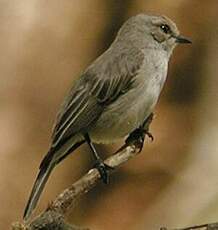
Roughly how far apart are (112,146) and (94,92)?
2902mm

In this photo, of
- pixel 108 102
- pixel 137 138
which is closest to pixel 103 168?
pixel 137 138

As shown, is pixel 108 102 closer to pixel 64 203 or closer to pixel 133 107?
pixel 133 107

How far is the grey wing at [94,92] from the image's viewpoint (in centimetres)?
670

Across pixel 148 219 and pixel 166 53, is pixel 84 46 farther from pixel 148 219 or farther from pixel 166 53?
pixel 166 53

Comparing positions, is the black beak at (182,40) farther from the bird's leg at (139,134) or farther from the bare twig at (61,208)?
the bare twig at (61,208)

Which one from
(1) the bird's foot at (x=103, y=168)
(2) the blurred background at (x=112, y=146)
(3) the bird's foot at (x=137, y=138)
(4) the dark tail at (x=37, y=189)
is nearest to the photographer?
(1) the bird's foot at (x=103, y=168)

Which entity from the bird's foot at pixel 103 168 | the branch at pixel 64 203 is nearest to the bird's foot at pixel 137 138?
the branch at pixel 64 203

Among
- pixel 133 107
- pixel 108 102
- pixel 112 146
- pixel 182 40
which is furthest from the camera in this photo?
pixel 112 146

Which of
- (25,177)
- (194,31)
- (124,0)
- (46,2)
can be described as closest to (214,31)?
(194,31)

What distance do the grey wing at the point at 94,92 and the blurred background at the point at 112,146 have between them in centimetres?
253

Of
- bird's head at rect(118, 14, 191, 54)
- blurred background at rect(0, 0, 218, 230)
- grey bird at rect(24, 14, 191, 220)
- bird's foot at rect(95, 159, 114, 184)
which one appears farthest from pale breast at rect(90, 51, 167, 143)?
blurred background at rect(0, 0, 218, 230)

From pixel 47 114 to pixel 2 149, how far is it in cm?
51

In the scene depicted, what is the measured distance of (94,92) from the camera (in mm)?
6828

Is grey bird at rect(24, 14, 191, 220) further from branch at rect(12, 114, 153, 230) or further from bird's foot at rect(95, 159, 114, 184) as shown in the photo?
branch at rect(12, 114, 153, 230)
